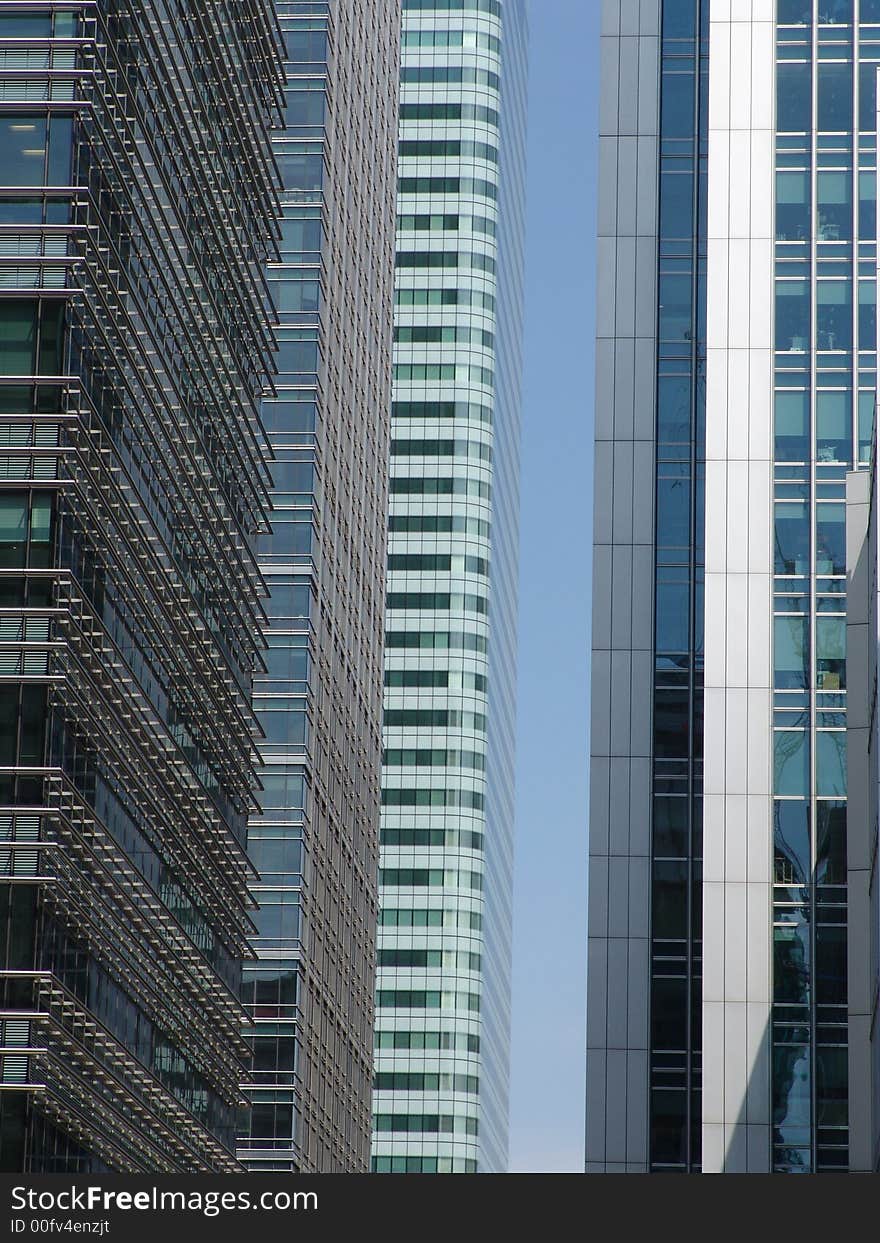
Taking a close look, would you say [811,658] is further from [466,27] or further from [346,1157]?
[466,27]

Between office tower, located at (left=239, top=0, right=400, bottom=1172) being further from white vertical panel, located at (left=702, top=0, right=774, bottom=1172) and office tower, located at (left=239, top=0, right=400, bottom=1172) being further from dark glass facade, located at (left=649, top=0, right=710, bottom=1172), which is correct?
white vertical panel, located at (left=702, top=0, right=774, bottom=1172)

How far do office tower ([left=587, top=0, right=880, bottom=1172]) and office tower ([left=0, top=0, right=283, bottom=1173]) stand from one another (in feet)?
56.0

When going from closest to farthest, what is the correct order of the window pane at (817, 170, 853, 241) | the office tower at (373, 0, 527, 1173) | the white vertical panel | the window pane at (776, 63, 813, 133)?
the white vertical panel → the window pane at (817, 170, 853, 241) → the window pane at (776, 63, 813, 133) → the office tower at (373, 0, 527, 1173)

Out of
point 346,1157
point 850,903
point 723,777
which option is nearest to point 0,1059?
point 850,903

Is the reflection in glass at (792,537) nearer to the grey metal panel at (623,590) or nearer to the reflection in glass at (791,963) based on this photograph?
the grey metal panel at (623,590)

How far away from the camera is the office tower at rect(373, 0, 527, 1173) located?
544ft

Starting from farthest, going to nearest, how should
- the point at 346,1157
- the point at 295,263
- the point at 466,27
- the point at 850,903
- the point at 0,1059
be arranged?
the point at 466,27 < the point at 346,1157 < the point at 295,263 < the point at 850,903 < the point at 0,1059

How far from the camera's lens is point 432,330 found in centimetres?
17875

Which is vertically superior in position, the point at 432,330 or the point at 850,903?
the point at 432,330

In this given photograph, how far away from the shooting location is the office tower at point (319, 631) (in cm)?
11294

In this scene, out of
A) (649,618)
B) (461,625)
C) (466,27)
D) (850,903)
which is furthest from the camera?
(466,27)

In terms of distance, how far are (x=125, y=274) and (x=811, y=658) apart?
31.7 metres

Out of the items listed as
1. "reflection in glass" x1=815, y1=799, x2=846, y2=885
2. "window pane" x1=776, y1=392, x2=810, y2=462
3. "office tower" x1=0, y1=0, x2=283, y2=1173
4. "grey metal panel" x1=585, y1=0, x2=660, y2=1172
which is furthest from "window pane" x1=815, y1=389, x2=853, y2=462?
"office tower" x1=0, y1=0, x2=283, y2=1173

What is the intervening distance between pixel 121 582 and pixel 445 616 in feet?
335
